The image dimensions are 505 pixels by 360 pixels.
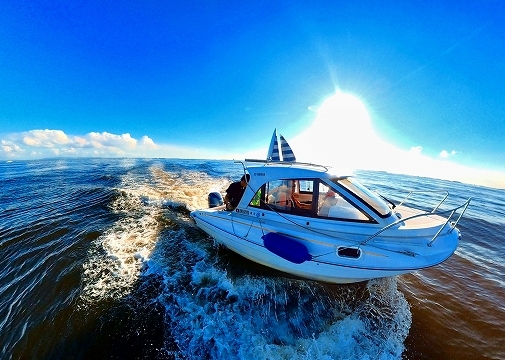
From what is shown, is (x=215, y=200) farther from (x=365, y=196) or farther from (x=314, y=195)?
(x=365, y=196)

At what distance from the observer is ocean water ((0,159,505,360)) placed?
11.9 ft

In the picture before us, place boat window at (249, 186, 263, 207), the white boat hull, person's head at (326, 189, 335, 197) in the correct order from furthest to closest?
boat window at (249, 186, 263, 207), person's head at (326, 189, 335, 197), the white boat hull

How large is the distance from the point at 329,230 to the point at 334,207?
1.79 feet

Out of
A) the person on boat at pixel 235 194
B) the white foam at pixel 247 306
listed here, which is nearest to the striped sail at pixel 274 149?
the person on boat at pixel 235 194

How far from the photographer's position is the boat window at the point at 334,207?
4547mm

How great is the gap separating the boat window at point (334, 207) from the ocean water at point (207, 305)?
1865 millimetres

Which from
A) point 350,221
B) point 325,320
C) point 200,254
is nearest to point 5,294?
point 200,254

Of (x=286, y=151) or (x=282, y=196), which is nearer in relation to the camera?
(x=282, y=196)

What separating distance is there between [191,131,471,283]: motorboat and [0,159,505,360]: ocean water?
2.46ft

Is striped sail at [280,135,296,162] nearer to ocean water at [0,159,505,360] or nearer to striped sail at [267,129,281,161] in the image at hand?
striped sail at [267,129,281,161]

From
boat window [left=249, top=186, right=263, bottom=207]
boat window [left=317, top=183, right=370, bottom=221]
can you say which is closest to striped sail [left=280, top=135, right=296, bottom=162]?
boat window [left=249, top=186, right=263, bottom=207]

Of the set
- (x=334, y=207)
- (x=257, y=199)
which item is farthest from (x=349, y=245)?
(x=257, y=199)

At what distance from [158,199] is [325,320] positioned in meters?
9.27

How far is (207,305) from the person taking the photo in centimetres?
442
